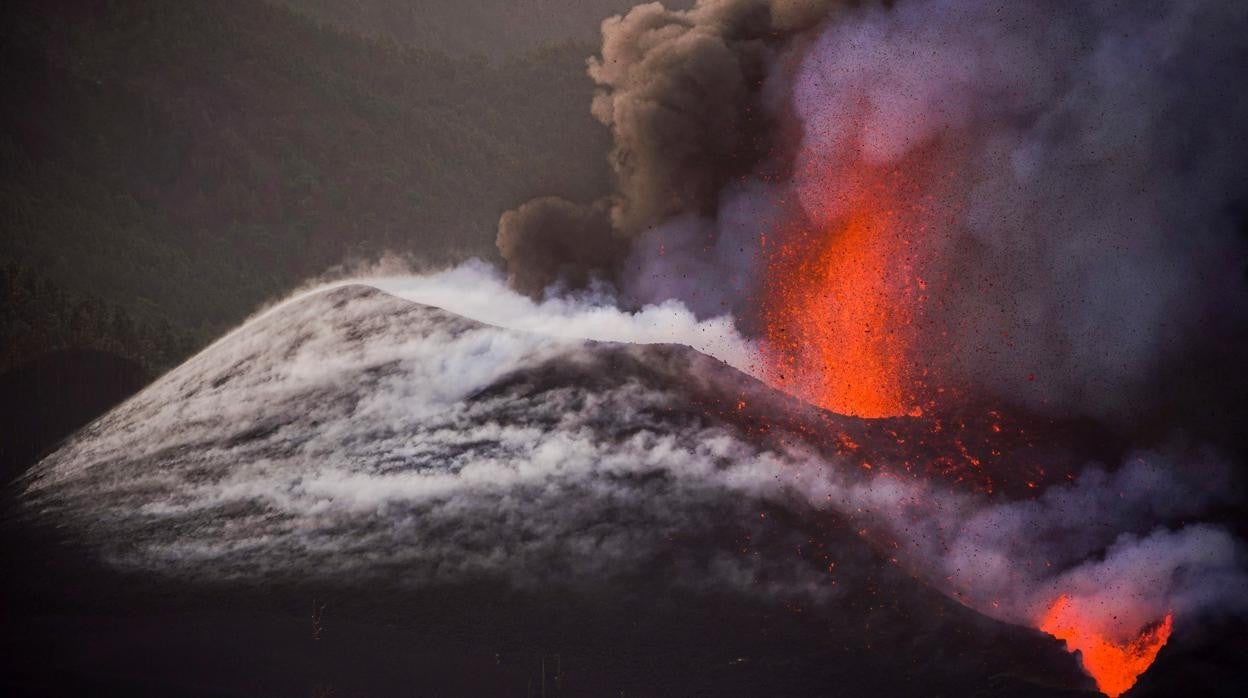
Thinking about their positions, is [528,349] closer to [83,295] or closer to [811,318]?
[811,318]

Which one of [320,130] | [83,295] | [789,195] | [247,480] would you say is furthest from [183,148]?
[247,480]

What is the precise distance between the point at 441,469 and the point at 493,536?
9.33ft

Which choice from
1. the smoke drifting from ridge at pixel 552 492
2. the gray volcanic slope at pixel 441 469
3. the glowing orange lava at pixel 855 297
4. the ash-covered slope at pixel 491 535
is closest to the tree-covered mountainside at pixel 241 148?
the gray volcanic slope at pixel 441 469

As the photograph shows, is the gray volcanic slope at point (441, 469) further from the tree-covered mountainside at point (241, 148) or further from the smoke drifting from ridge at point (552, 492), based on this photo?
the tree-covered mountainside at point (241, 148)

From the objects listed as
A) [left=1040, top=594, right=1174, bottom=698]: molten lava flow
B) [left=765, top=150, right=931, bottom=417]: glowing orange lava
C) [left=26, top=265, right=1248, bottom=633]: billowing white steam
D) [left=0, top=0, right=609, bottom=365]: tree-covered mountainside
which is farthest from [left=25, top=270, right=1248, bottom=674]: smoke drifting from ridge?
[left=0, top=0, right=609, bottom=365]: tree-covered mountainside

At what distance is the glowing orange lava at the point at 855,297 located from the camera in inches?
1569

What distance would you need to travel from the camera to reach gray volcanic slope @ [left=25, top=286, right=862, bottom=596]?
2891cm

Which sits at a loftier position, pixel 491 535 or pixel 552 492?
pixel 552 492

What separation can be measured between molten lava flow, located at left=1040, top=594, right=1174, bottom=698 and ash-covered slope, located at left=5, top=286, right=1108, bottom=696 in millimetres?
908

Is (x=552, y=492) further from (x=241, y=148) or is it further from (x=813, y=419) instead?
(x=241, y=148)

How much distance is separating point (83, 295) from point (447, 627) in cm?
5738

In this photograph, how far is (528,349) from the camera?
112ft

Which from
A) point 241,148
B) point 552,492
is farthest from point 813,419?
point 241,148

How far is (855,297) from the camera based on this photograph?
43438mm
